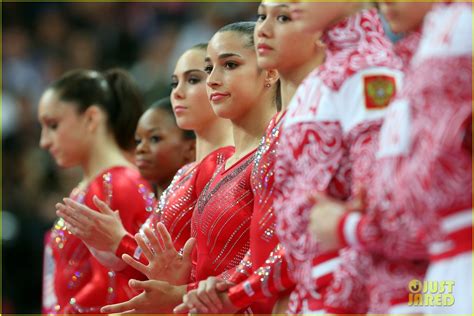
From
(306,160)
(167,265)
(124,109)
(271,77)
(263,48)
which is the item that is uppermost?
(124,109)

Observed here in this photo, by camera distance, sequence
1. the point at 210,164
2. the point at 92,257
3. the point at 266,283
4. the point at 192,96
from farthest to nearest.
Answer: the point at 92,257, the point at 192,96, the point at 210,164, the point at 266,283

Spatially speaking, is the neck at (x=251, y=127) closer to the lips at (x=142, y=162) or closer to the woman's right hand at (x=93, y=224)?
the woman's right hand at (x=93, y=224)

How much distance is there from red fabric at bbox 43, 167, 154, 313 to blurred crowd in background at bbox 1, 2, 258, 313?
5.62ft

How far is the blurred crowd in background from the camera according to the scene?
5.99 m

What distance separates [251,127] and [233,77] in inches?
6.5

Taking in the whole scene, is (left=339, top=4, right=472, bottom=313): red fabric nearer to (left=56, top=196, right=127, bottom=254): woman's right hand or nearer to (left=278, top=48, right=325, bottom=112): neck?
(left=278, top=48, right=325, bottom=112): neck

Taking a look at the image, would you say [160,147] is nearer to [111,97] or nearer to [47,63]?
[111,97]

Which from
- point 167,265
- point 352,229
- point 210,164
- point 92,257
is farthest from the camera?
point 92,257

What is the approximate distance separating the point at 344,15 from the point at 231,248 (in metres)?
0.99

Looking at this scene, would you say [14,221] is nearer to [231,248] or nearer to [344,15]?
[231,248]

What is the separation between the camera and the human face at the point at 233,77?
307cm

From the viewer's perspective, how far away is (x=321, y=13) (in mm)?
2238

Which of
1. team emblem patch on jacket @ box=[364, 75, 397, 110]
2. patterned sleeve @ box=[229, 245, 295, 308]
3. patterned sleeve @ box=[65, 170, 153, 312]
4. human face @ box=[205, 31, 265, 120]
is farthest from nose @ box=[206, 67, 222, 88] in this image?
patterned sleeve @ box=[65, 170, 153, 312]

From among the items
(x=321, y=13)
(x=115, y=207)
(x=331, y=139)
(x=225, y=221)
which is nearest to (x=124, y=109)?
(x=115, y=207)
